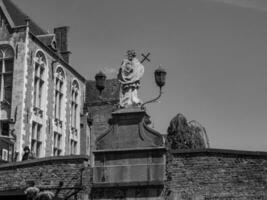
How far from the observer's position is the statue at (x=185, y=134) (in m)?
35.7

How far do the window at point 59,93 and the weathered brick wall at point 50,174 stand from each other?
47.1 feet

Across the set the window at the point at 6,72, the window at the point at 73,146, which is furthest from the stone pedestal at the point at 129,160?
the window at the point at 73,146

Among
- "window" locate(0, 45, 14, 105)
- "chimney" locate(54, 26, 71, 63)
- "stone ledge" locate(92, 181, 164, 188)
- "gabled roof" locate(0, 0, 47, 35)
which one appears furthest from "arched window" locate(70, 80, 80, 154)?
"stone ledge" locate(92, 181, 164, 188)

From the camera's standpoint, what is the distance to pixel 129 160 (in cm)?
1645

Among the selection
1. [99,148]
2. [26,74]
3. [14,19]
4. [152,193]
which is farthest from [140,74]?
[14,19]

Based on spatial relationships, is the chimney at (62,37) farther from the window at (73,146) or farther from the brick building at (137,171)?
the brick building at (137,171)

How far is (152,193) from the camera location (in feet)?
52.5

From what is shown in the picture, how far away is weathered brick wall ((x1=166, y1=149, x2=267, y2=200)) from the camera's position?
622 inches

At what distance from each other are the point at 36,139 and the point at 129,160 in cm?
1389

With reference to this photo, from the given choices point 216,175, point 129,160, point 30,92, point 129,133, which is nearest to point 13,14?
point 30,92

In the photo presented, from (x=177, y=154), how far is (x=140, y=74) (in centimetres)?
290

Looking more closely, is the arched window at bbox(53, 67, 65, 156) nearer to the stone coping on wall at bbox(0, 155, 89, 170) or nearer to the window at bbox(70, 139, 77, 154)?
the window at bbox(70, 139, 77, 154)

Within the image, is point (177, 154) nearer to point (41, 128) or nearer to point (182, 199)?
Result: point (182, 199)

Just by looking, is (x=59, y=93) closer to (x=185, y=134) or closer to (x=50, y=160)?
(x=185, y=134)
